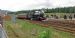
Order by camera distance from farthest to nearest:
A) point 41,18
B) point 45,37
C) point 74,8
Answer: point 74,8 < point 41,18 < point 45,37

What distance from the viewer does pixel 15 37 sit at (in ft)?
38.9

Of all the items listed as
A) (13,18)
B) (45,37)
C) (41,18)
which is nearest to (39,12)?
(41,18)

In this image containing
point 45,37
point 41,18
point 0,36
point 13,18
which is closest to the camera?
point 0,36

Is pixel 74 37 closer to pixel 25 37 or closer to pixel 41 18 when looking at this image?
pixel 25 37

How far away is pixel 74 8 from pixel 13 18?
2530 inches


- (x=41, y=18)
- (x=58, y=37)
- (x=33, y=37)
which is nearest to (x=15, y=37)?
(x=33, y=37)

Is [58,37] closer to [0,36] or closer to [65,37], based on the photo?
[65,37]

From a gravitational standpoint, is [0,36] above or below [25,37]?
above

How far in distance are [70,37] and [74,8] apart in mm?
67129

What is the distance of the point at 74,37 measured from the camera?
12555 mm

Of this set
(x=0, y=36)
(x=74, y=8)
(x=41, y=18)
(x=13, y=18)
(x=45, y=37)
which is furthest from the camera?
(x=74, y=8)

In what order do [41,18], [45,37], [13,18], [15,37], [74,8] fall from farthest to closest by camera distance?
[74,8] → [41,18] → [13,18] → [15,37] → [45,37]

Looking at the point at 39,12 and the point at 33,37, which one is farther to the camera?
the point at 39,12

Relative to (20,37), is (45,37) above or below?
above
